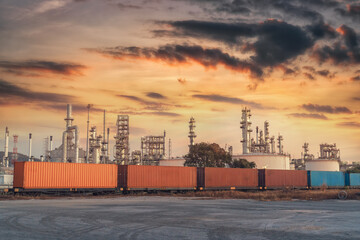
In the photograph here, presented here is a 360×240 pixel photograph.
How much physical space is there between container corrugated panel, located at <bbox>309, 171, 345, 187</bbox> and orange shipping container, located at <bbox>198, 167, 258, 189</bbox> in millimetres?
12783

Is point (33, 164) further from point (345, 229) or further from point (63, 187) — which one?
point (345, 229)

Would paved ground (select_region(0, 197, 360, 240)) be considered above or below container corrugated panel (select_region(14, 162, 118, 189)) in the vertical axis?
below

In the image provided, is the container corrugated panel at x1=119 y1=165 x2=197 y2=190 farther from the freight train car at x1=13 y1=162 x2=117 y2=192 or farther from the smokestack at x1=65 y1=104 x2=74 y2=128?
the smokestack at x1=65 y1=104 x2=74 y2=128

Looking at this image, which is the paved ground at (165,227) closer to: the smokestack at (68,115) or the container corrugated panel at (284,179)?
the container corrugated panel at (284,179)

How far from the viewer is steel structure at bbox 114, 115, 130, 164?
81.5 metres

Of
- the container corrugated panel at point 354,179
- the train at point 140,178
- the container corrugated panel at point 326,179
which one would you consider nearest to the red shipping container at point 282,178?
the train at point 140,178

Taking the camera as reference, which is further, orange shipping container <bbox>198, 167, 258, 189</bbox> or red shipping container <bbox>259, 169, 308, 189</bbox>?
red shipping container <bbox>259, 169, 308, 189</bbox>

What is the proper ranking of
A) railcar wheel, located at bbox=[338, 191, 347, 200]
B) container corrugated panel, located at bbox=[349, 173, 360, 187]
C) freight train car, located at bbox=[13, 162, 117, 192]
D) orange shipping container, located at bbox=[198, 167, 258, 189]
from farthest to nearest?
1. container corrugated panel, located at bbox=[349, 173, 360, 187]
2. orange shipping container, located at bbox=[198, 167, 258, 189]
3. railcar wheel, located at bbox=[338, 191, 347, 200]
4. freight train car, located at bbox=[13, 162, 117, 192]

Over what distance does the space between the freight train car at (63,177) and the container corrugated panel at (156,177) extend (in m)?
1.21

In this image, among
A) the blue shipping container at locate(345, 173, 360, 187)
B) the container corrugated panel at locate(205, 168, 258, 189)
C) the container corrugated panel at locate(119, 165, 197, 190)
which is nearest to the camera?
the container corrugated panel at locate(119, 165, 197, 190)

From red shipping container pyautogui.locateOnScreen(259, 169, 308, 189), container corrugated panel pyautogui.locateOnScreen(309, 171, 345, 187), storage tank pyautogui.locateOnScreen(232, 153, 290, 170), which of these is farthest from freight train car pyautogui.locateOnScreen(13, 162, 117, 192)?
storage tank pyautogui.locateOnScreen(232, 153, 290, 170)

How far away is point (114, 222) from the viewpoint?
15398 millimetres

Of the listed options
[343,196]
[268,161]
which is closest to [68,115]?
[268,161]

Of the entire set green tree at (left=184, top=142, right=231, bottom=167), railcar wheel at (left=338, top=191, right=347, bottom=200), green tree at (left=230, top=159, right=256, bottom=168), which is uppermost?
green tree at (left=184, top=142, right=231, bottom=167)
